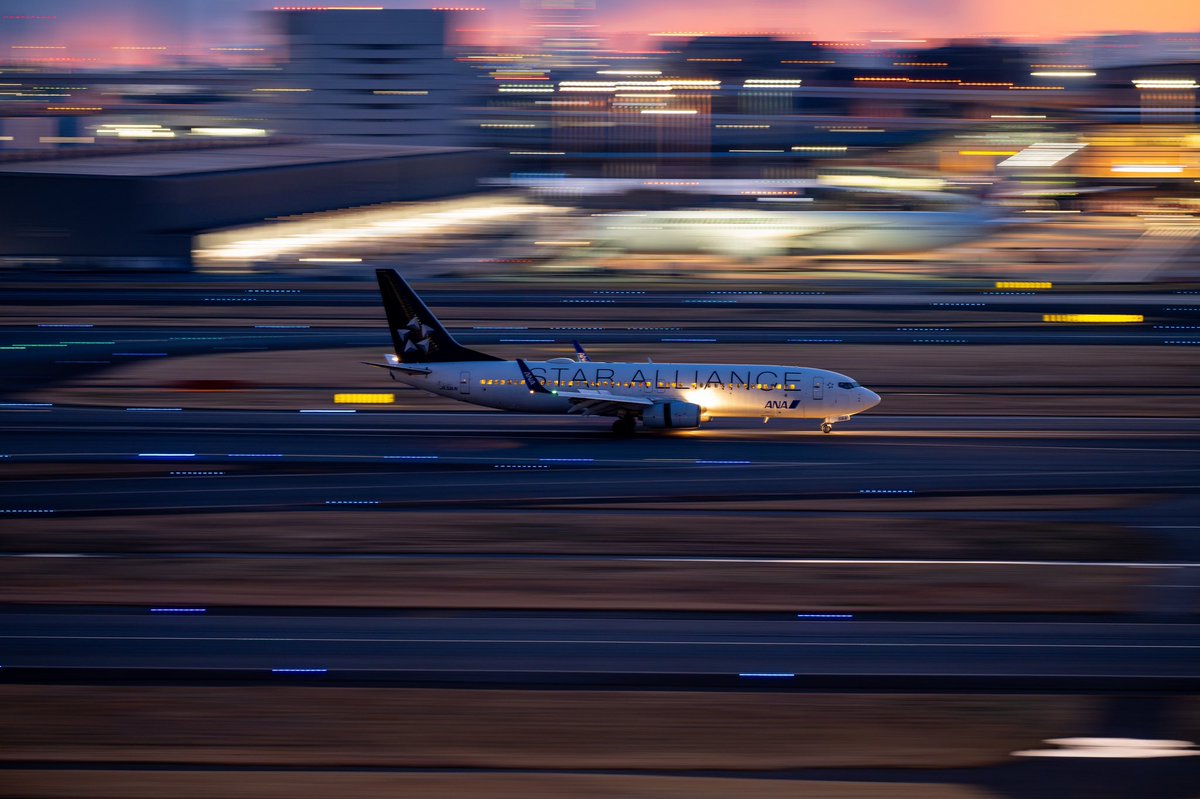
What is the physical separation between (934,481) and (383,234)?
92935 millimetres

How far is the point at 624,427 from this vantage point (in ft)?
157

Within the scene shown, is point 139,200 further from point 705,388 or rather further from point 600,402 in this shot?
point 705,388

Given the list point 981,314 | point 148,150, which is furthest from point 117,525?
point 148,150

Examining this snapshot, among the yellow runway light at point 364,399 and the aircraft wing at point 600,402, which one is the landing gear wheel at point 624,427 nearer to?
the aircraft wing at point 600,402

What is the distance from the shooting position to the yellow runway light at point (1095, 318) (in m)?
77.6

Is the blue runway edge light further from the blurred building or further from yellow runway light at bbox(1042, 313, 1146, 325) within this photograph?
the blurred building

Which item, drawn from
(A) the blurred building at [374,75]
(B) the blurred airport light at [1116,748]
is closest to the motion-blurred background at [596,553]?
(B) the blurred airport light at [1116,748]

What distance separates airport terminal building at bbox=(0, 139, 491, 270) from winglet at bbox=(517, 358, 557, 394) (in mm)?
65058

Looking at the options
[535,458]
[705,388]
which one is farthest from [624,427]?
[535,458]

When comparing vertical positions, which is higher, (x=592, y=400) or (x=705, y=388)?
(x=705, y=388)

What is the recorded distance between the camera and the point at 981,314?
3155 inches

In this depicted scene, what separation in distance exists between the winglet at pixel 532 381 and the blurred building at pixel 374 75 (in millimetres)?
148262

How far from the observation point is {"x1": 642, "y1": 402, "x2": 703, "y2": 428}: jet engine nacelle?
154 ft

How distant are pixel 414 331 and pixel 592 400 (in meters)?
8.42
